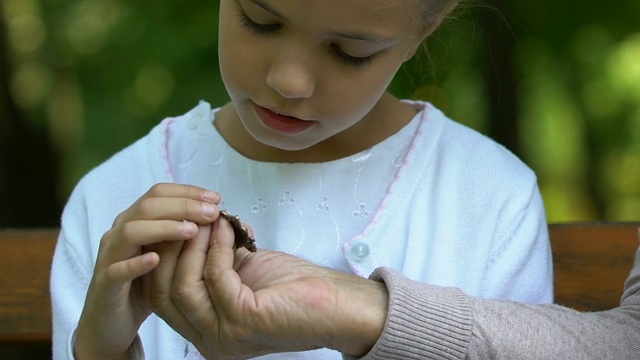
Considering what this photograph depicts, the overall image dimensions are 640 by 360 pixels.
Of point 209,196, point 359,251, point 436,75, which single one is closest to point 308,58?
point 209,196

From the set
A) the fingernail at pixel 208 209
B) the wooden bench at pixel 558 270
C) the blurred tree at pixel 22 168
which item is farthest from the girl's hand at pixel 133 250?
the blurred tree at pixel 22 168

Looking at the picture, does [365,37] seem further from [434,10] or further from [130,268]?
[130,268]

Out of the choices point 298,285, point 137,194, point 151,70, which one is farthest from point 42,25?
point 298,285

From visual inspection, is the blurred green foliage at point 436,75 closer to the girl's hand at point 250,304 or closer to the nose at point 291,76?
the nose at point 291,76

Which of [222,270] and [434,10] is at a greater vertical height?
[434,10]

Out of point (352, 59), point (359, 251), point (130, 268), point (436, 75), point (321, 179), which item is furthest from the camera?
point (436, 75)

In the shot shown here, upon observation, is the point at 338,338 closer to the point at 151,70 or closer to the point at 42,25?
the point at 151,70

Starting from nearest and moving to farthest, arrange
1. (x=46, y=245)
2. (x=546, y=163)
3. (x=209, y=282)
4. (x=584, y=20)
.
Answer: (x=209, y=282) → (x=46, y=245) → (x=584, y=20) → (x=546, y=163)
